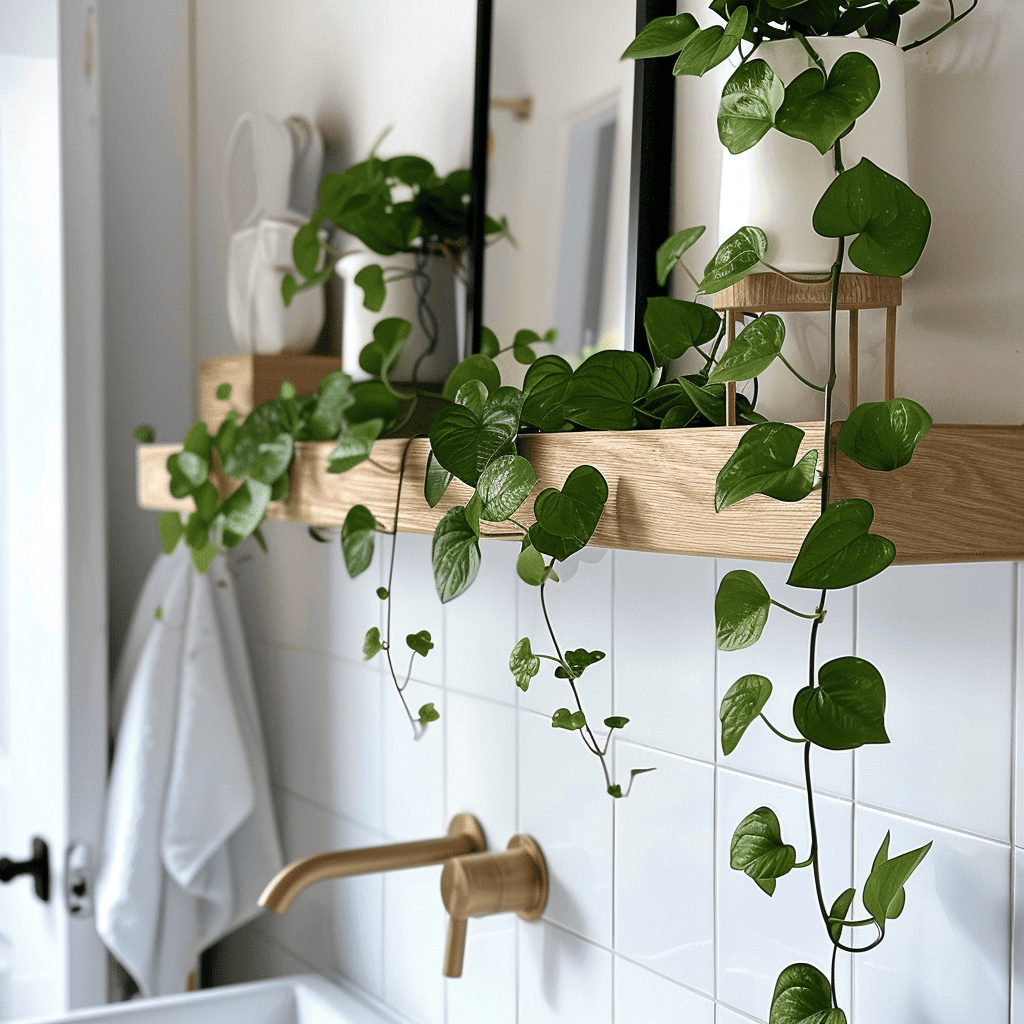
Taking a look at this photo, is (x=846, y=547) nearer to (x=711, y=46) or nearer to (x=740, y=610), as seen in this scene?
(x=740, y=610)

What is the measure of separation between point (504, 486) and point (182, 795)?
3.03 ft

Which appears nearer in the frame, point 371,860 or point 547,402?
point 547,402

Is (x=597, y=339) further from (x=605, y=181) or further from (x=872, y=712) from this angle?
(x=872, y=712)

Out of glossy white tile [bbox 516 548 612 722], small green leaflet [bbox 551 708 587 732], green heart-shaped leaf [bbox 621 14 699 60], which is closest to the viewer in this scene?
green heart-shaped leaf [bbox 621 14 699 60]

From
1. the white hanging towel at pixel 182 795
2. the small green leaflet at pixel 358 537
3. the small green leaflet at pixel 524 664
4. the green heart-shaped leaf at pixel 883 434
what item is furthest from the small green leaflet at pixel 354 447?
the white hanging towel at pixel 182 795

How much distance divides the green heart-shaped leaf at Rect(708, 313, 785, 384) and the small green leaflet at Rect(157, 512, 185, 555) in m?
0.72

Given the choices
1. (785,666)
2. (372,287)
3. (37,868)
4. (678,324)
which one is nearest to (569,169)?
(372,287)

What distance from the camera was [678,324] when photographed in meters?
0.70

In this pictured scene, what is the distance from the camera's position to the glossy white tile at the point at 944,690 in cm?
69

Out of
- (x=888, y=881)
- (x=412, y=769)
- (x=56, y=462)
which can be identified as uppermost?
(x=56, y=462)

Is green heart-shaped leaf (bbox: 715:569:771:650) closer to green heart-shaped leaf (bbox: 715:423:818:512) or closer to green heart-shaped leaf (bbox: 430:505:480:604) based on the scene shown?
green heart-shaped leaf (bbox: 715:423:818:512)

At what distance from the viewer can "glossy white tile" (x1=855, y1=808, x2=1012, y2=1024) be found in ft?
2.28

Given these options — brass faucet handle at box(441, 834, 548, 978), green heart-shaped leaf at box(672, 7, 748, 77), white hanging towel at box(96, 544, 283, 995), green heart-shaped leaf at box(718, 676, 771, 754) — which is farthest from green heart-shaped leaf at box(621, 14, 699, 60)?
white hanging towel at box(96, 544, 283, 995)

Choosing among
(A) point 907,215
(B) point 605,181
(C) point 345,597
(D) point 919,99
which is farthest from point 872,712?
(C) point 345,597
